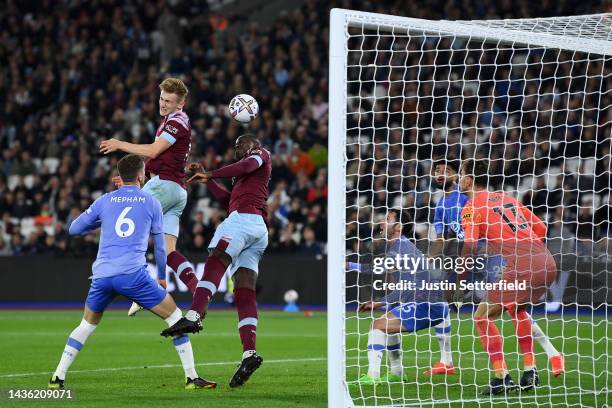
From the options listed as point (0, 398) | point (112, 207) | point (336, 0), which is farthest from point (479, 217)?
point (336, 0)

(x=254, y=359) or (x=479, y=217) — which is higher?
(x=479, y=217)

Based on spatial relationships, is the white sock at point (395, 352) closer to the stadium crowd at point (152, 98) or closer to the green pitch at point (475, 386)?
the green pitch at point (475, 386)

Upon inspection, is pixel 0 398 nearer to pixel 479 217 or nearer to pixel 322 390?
pixel 322 390

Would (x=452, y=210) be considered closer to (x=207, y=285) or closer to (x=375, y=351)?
(x=375, y=351)

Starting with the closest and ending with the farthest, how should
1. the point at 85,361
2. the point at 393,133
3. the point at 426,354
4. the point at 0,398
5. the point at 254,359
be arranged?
the point at 0,398
the point at 254,359
the point at 85,361
the point at 426,354
the point at 393,133

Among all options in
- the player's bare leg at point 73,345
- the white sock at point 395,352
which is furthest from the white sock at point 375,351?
the player's bare leg at point 73,345

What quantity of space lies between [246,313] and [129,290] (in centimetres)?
128

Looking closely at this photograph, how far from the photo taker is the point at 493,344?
8898 mm

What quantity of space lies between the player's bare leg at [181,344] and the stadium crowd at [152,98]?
33.9ft

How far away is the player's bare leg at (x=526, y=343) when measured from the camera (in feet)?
29.6

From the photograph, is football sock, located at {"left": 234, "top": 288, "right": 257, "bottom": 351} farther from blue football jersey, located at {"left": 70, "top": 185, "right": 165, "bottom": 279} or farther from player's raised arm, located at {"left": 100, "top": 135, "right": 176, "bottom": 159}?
player's raised arm, located at {"left": 100, "top": 135, "right": 176, "bottom": 159}

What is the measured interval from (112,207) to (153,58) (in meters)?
18.7

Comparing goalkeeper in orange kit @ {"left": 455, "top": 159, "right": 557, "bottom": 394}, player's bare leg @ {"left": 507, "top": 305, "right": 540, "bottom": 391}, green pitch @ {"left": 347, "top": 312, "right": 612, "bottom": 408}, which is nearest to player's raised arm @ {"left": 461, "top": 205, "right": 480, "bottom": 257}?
goalkeeper in orange kit @ {"left": 455, "top": 159, "right": 557, "bottom": 394}

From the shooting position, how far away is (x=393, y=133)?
18906 millimetres
